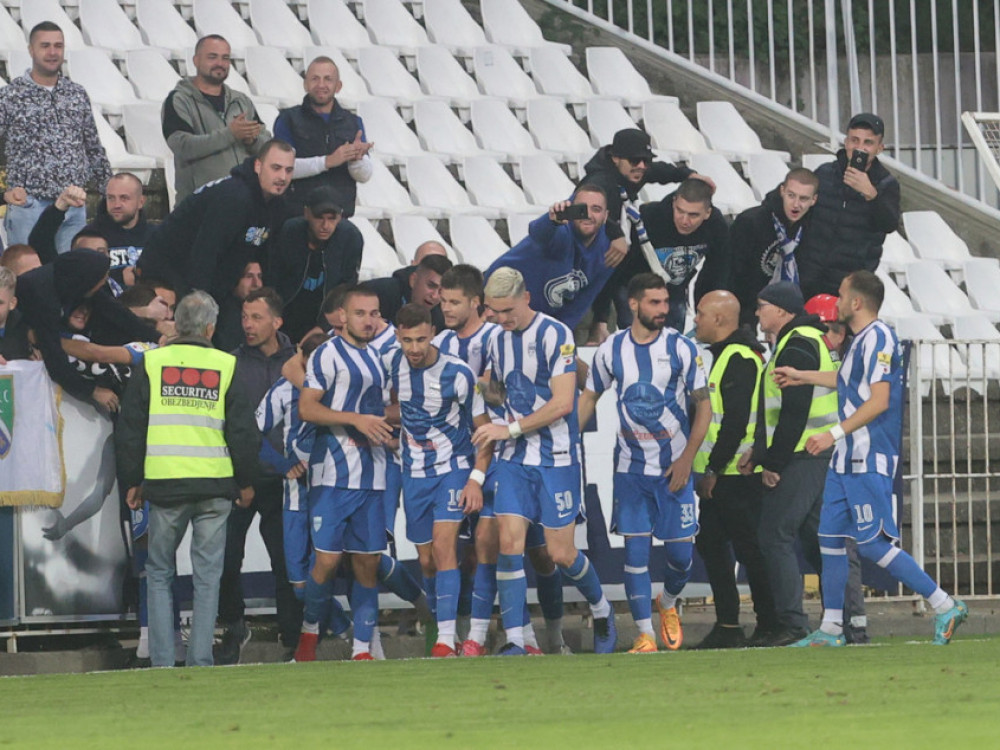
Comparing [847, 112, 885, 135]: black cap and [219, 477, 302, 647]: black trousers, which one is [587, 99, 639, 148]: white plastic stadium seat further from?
[219, 477, 302, 647]: black trousers

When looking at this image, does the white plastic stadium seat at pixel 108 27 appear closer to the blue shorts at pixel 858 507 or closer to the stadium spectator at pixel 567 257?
the stadium spectator at pixel 567 257

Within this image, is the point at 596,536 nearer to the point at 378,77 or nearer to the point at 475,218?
the point at 475,218

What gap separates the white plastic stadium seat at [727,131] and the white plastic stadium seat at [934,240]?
1.22 metres

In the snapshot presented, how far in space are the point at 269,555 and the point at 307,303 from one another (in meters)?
1.66

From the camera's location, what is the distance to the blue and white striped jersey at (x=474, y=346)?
9383 millimetres

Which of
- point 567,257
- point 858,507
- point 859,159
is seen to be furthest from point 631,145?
point 858,507

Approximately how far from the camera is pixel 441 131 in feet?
48.1

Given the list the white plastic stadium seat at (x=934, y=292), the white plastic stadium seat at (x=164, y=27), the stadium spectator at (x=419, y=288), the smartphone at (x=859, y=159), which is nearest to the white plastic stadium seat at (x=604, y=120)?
the white plastic stadium seat at (x=934, y=292)

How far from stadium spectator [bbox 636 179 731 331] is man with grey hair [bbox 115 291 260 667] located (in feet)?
9.69

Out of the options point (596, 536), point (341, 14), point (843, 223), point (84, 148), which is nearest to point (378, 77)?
point (341, 14)

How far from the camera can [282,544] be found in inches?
381

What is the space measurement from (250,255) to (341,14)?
18.9 ft

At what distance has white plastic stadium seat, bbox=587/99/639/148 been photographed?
49.5 ft

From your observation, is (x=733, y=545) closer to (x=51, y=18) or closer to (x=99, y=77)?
(x=99, y=77)
